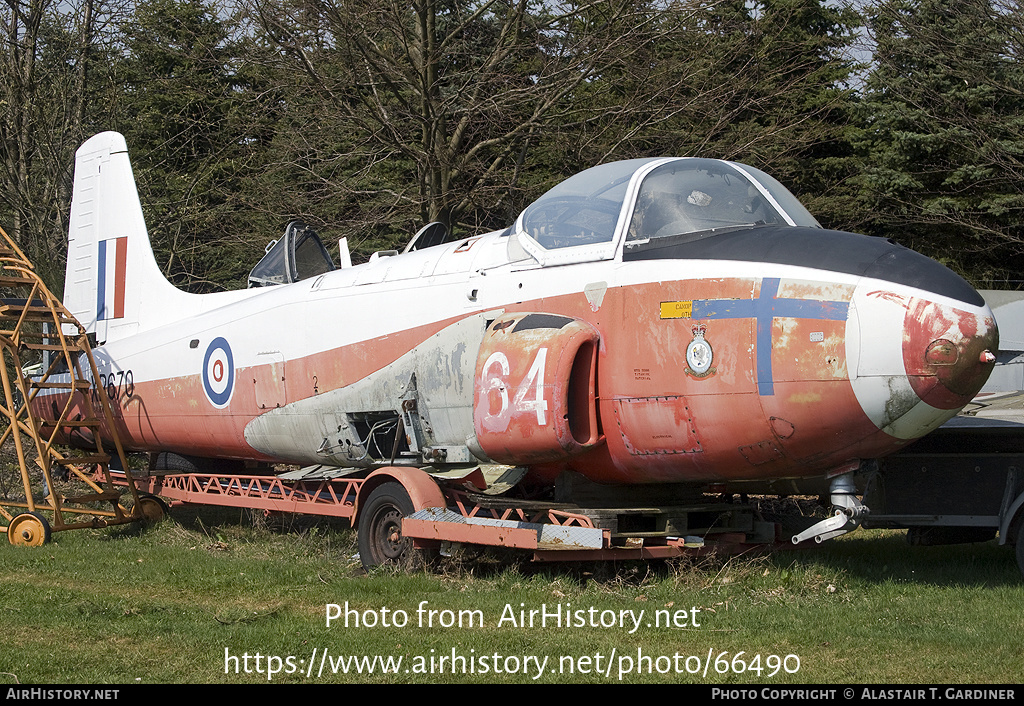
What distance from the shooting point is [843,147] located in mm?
26969

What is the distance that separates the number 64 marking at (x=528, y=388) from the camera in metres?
6.96

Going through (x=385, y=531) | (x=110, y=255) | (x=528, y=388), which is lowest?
(x=385, y=531)

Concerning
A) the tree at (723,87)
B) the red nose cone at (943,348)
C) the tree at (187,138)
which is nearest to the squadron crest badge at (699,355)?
the red nose cone at (943,348)

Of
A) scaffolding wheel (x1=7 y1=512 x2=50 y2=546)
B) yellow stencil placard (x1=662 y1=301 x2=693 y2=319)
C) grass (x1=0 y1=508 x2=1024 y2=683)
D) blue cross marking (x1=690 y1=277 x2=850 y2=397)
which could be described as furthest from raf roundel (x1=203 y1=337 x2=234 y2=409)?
blue cross marking (x1=690 y1=277 x2=850 y2=397)

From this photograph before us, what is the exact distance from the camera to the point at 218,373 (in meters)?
10.5

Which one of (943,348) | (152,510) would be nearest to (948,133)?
(943,348)

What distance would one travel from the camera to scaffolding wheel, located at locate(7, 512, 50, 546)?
10367 mm

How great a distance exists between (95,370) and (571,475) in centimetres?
675

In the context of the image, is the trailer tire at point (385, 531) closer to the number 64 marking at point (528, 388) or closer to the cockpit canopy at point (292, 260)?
the number 64 marking at point (528, 388)

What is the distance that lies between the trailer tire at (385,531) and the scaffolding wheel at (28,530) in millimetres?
4117

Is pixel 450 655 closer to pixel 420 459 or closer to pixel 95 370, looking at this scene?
pixel 420 459

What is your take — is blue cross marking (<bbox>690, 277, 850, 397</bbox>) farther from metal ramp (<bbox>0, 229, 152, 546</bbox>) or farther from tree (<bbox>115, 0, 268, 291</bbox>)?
tree (<bbox>115, 0, 268, 291</bbox>)

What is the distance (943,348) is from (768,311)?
1.08 m

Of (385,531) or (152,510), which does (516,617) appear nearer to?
(385,531)
